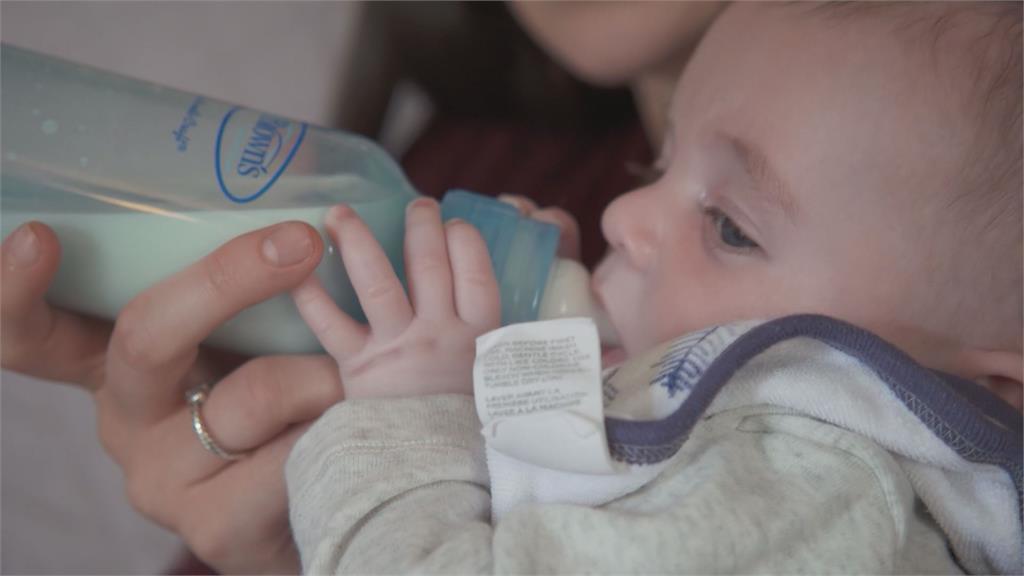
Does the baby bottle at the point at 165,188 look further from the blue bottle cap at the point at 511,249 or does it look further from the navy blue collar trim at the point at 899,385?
the navy blue collar trim at the point at 899,385

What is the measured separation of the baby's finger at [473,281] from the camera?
678mm

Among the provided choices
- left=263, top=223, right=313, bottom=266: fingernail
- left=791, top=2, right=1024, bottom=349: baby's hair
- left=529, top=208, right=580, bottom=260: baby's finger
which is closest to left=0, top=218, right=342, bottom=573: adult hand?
left=263, top=223, right=313, bottom=266: fingernail

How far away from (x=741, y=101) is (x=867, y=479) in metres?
0.32

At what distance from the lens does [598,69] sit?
Result: 1.07 metres

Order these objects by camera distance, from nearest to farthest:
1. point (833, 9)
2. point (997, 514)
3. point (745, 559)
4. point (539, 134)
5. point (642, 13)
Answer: point (745, 559), point (997, 514), point (833, 9), point (642, 13), point (539, 134)

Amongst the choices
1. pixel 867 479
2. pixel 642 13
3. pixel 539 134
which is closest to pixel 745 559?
pixel 867 479

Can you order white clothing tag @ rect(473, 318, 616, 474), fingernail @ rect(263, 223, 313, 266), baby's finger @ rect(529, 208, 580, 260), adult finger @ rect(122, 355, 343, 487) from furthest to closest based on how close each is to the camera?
baby's finger @ rect(529, 208, 580, 260) < adult finger @ rect(122, 355, 343, 487) < fingernail @ rect(263, 223, 313, 266) < white clothing tag @ rect(473, 318, 616, 474)

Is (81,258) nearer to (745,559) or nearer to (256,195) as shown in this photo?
(256,195)

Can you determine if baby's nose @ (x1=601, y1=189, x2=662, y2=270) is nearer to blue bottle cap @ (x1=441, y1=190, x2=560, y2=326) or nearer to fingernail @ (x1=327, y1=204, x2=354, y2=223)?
blue bottle cap @ (x1=441, y1=190, x2=560, y2=326)

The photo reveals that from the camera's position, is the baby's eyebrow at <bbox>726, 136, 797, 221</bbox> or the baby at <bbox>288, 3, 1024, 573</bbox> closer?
the baby at <bbox>288, 3, 1024, 573</bbox>

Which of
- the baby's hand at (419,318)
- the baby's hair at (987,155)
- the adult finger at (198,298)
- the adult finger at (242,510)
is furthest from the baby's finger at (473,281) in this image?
the baby's hair at (987,155)

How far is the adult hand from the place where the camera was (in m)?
0.64

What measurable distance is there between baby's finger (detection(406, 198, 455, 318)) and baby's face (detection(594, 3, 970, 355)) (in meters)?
0.16

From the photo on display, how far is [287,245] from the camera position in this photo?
62 centimetres
